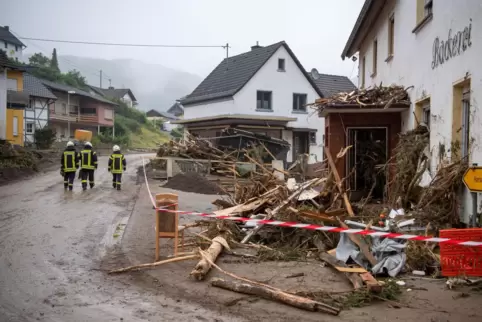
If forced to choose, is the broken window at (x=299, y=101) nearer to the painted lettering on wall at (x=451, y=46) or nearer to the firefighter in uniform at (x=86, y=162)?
the firefighter in uniform at (x=86, y=162)

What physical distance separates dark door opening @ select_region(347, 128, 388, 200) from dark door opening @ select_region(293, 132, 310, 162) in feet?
74.2

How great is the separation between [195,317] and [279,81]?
34095 millimetres

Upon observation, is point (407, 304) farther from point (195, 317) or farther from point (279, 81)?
point (279, 81)

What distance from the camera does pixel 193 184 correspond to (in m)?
19.4

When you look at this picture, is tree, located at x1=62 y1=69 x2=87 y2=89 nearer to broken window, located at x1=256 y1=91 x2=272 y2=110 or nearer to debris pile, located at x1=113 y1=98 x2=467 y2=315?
broken window, located at x1=256 y1=91 x2=272 y2=110

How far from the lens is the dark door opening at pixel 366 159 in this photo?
46.6 feet

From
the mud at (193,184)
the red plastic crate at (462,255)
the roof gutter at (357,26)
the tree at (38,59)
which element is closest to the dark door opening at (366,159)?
the roof gutter at (357,26)

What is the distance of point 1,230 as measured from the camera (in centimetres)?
988

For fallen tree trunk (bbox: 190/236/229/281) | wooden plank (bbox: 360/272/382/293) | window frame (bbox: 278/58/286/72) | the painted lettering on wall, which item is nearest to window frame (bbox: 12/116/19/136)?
window frame (bbox: 278/58/286/72)

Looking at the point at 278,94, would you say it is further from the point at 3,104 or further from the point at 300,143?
the point at 3,104

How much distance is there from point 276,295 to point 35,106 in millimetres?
51895

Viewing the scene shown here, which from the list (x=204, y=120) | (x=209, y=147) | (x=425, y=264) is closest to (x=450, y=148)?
(x=425, y=264)

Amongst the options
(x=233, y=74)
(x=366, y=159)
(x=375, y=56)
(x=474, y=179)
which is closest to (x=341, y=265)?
(x=474, y=179)

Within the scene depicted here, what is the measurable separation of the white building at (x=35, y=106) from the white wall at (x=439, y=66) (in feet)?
143
